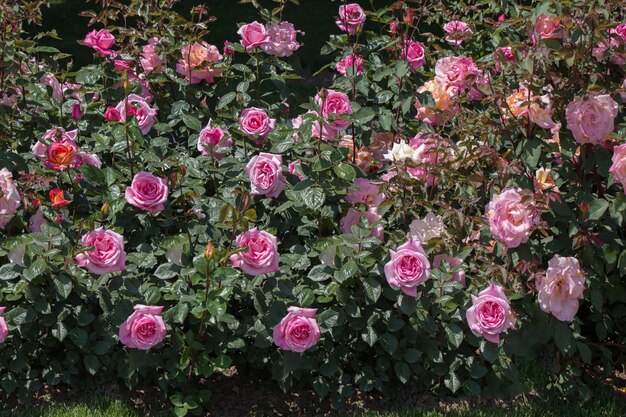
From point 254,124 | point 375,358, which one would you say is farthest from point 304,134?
point 375,358

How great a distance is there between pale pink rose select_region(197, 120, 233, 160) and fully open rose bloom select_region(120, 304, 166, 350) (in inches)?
29.6

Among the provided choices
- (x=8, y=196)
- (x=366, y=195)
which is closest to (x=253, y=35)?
(x=366, y=195)

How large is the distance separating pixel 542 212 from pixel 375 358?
0.79 meters

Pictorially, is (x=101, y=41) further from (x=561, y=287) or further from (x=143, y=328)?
(x=561, y=287)

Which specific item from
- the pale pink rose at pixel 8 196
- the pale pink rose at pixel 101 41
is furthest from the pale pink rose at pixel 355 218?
the pale pink rose at pixel 101 41

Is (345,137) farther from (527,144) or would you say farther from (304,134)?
(527,144)

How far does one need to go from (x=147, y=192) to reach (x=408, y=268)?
93 centimetres

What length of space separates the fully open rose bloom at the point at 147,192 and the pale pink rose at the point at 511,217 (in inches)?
43.9

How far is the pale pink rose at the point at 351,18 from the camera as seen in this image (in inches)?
158

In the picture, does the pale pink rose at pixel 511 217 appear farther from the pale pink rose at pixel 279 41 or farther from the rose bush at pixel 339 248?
the pale pink rose at pixel 279 41

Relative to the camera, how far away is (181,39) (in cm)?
438

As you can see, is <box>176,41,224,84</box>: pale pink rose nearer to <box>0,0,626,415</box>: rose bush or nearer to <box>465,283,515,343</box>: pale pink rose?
<box>0,0,626,415</box>: rose bush

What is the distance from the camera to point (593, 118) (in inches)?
125

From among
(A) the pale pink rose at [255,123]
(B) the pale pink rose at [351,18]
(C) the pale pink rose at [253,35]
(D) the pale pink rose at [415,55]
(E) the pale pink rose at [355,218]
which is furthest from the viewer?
(B) the pale pink rose at [351,18]
